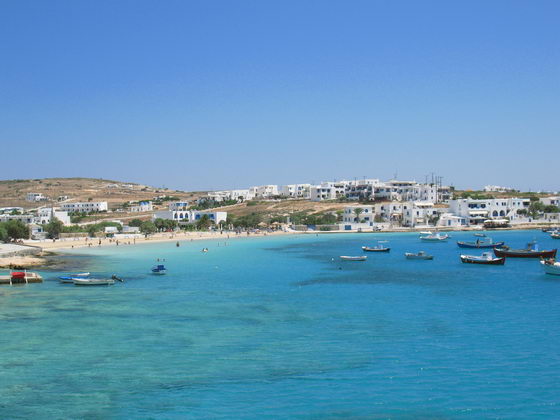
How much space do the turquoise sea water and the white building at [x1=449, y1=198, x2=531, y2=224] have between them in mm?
81332

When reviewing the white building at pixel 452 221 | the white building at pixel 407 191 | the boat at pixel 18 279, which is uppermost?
the white building at pixel 407 191

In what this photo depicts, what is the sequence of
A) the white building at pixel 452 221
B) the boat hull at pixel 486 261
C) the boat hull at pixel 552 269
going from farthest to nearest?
the white building at pixel 452 221, the boat hull at pixel 486 261, the boat hull at pixel 552 269

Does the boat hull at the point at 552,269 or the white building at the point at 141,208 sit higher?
the white building at the point at 141,208

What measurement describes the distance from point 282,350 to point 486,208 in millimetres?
110199

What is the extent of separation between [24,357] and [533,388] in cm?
1783

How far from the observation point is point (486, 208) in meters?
124

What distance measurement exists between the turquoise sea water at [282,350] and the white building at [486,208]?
81332 mm

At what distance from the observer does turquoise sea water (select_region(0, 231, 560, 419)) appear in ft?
56.0

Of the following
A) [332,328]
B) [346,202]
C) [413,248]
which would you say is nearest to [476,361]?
[332,328]

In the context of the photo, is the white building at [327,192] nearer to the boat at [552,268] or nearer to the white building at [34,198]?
the white building at [34,198]

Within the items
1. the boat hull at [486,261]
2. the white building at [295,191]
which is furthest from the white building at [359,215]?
the boat hull at [486,261]

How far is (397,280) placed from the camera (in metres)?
45.7

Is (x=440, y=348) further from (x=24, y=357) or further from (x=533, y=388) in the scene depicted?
(x=24, y=357)

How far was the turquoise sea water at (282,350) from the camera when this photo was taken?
56.0 feet
